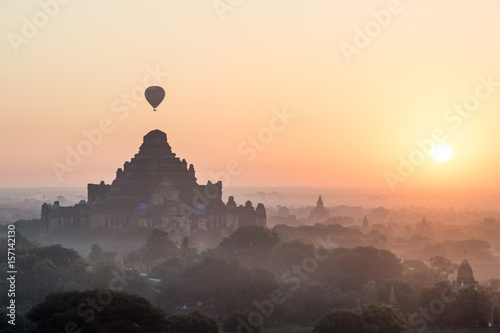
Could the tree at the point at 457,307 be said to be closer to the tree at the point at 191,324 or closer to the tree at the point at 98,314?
the tree at the point at 191,324

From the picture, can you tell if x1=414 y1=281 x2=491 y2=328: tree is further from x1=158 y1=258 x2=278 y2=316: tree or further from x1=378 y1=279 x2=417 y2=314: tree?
x1=158 y1=258 x2=278 y2=316: tree

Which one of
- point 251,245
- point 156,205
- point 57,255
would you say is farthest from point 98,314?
point 156,205

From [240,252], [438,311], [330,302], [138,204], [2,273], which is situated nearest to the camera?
[438,311]

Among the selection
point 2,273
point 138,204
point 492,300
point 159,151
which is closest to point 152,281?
point 2,273

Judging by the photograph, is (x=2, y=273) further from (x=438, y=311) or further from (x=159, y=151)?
(x=159, y=151)

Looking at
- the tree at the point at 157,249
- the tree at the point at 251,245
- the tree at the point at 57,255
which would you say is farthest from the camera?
the tree at the point at 157,249


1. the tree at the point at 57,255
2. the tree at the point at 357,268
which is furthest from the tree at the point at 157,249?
the tree at the point at 357,268

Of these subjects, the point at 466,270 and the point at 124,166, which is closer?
the point at 466,270
